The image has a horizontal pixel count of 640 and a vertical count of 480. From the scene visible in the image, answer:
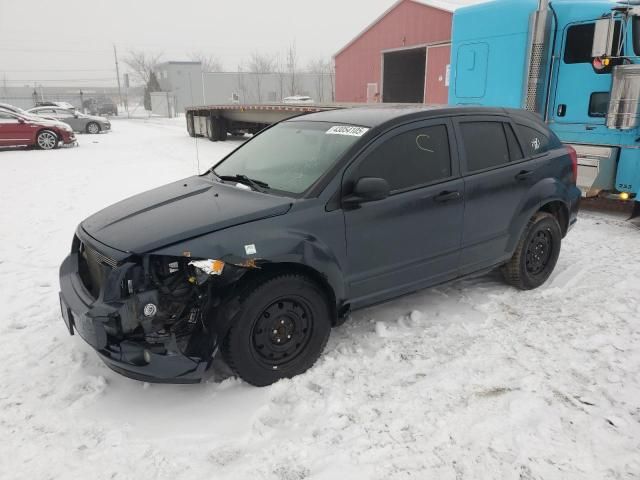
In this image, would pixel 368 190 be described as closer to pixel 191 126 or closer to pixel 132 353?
pixel 132 353

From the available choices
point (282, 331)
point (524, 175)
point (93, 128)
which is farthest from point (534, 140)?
point (93, 128)

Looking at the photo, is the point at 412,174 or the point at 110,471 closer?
the point at 110,471

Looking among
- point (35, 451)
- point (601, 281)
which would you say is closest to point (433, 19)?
point (601, 281)

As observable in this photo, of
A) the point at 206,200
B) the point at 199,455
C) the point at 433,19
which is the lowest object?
the point at 199,455

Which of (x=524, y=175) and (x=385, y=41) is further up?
(x=385, y=41)

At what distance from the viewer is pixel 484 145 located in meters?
4.21

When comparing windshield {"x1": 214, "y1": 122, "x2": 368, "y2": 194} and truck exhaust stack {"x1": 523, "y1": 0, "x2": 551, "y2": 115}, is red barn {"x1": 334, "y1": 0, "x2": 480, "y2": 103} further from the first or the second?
windshield {"x1": 214, "y1": 122, "x2": 368, "y2": 194}

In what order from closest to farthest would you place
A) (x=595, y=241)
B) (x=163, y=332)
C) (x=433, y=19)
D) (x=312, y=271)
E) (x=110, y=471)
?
(x=110, y=471)
(x=163, y=332)
(x=312, y=271)
(x=595, y=241)
(x=433, y=19)

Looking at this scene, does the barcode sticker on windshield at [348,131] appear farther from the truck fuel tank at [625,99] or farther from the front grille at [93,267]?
the truck fuel tank at [625,99]

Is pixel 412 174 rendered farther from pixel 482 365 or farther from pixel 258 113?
pixel 258 113

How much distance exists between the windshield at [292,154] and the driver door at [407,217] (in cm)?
24

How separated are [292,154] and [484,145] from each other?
166cm

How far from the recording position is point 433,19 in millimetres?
22203

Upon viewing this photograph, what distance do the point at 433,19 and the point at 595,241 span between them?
18.9 meters
